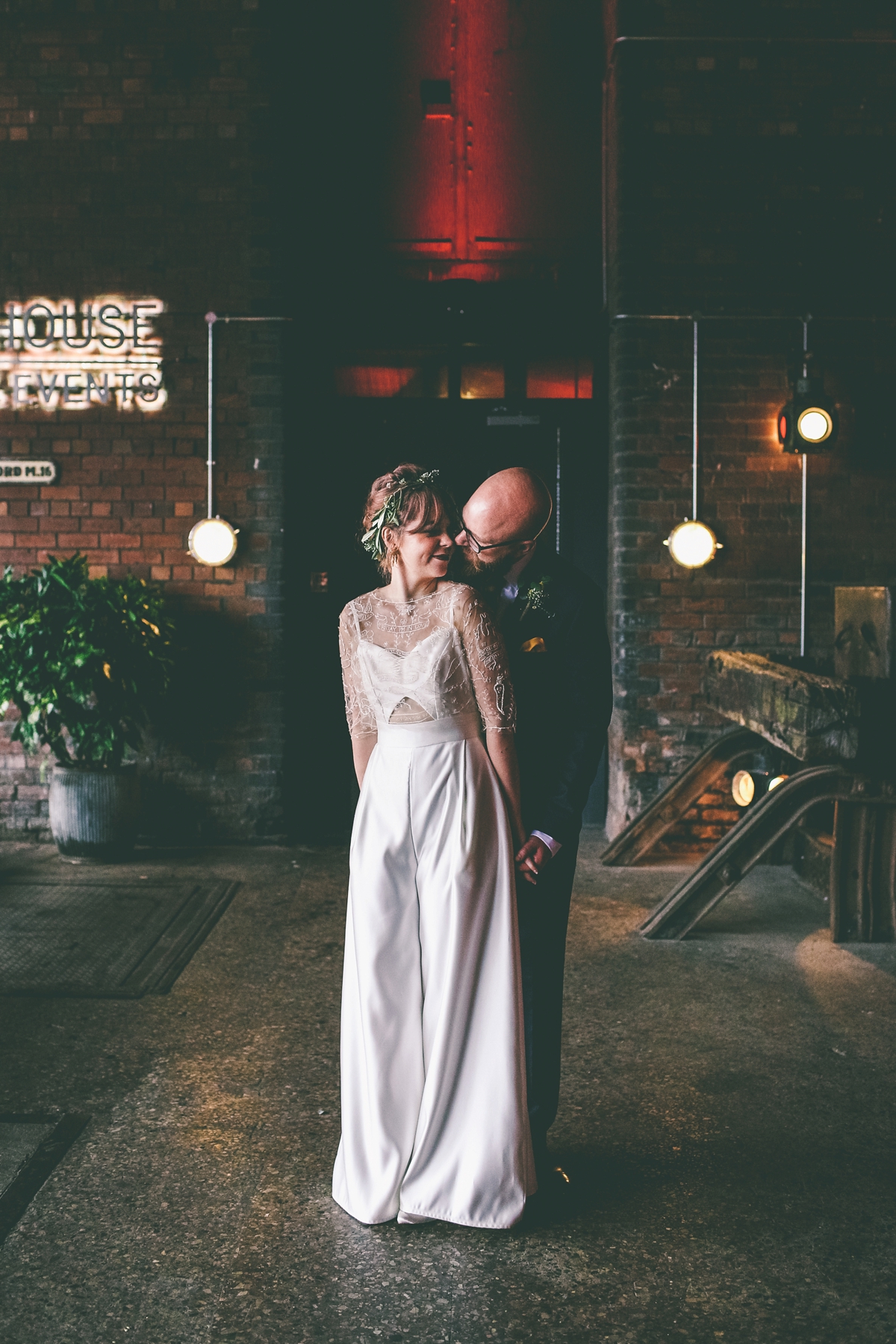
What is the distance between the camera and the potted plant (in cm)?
560

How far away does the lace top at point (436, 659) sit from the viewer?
2502 mm

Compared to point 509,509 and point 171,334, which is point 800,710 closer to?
point 509,509

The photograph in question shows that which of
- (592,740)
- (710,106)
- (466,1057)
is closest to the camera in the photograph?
(466,1057)

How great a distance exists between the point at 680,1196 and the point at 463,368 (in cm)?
492

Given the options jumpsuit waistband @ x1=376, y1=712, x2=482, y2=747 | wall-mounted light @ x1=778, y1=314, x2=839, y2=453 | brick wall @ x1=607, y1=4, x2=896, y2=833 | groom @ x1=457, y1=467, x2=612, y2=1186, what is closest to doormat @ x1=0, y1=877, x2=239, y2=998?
groom @ x1=457, y1=467, x2=612, y2=1186

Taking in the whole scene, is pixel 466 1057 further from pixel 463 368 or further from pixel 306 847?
pixel 463 368

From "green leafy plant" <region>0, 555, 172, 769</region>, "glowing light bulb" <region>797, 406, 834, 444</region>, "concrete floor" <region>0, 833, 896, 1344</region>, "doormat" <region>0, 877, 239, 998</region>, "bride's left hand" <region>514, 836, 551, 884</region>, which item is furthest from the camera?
"glowing light bulb" <region>797, 406, 834, 444</region>

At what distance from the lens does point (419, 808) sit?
2.52 metres

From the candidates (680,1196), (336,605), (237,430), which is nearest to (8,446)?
(237,430)

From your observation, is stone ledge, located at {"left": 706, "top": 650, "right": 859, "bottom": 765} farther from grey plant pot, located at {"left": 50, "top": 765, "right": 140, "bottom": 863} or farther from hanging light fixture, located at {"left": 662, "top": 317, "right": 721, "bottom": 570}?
grey plant pot, located at {"left": 50, "top": 765, "right": 140, "bottom": 863}

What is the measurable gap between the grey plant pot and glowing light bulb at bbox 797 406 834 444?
4.10 meters

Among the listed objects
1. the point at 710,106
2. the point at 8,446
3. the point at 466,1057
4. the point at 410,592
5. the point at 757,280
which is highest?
the point at 710,106

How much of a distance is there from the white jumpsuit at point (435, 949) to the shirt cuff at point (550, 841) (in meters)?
0.10

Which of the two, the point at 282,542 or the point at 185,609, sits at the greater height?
the point at 282,542
